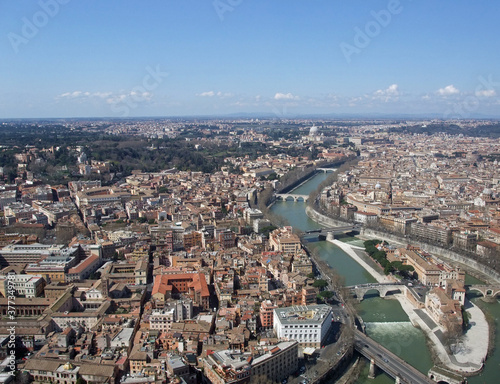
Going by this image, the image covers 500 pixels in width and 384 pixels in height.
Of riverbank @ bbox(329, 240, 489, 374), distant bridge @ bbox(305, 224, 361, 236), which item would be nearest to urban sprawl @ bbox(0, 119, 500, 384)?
riverbank @ bbox(329, 240, 489, 374)

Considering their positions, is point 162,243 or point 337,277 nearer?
point 337,277

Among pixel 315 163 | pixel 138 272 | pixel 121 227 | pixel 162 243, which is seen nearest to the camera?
pixel 138 272

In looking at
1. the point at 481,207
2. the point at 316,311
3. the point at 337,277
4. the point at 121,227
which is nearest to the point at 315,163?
the point at 481,207

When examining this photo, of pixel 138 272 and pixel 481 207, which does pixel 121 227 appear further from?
pixel 481 207

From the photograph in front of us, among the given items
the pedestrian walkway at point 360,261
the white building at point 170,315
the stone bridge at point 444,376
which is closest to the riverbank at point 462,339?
the stone bridge at point 444,376

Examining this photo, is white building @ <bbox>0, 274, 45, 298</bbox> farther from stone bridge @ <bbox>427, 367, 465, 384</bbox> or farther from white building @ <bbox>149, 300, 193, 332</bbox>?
stone bridge @ <bbox>427, 367, 465, 384</bbox>

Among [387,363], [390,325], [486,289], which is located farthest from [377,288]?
[387,363]

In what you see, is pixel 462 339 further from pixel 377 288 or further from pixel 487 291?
pixel 487 291

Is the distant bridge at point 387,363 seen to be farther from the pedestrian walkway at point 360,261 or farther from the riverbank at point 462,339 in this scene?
the pedestrian walkway at point 360,261
